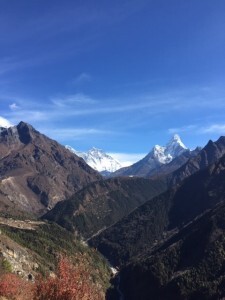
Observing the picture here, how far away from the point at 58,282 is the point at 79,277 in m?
2.49

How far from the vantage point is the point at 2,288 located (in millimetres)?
68312

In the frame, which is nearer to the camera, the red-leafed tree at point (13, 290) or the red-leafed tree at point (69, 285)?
the red-leafed tree at point (69, 285)

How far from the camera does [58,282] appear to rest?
50.1 m

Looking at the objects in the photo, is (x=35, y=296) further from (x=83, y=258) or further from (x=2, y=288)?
(x=2, y=288)

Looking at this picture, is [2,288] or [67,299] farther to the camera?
[2,288]

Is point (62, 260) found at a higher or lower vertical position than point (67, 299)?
higher

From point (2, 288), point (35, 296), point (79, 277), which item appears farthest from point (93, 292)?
point (2, 288)

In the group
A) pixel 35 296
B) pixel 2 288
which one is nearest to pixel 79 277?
pixel 35 296

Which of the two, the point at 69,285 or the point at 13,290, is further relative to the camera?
the point at 13,290

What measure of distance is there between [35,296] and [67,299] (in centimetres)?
503

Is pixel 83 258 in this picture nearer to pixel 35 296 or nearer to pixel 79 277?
pixel 79 277

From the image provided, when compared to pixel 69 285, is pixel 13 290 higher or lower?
higher

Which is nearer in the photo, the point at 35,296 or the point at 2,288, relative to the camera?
the point at 35,296

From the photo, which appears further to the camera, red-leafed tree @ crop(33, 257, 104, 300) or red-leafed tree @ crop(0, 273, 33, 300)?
red-leafed tree @ crop(0, 273, 33, 300)
